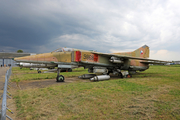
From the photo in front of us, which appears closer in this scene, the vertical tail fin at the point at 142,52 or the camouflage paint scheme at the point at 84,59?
the camouflage paint scheme at the point at 84,59

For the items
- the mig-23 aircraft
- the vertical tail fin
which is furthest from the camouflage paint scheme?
the vertical tail fin

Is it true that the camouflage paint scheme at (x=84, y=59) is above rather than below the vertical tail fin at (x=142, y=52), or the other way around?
below

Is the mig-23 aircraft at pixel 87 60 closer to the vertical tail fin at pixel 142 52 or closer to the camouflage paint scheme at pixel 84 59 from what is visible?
the camouflage paint scheme at pixel 84 59

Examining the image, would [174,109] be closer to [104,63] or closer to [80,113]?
[80,113]

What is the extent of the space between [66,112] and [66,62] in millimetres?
6281

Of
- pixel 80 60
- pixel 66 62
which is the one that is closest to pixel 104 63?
pixel 80 60

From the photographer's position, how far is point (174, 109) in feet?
11.2

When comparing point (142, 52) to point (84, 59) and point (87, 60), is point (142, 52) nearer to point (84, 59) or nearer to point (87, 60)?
point (87, 60)

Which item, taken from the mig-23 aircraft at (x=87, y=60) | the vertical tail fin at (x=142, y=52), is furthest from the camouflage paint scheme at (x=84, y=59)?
the vertical tail fin at (x=142, y=52)

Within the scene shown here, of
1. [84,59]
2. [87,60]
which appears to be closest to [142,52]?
[87,60]

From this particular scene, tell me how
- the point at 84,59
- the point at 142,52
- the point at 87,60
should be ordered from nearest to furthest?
1. the point at 84,59
2. the point at 87,60
3. the point at 142,52

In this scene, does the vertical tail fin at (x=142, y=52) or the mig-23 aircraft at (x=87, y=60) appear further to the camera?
the vertical tail fin at (x=142, y=52)

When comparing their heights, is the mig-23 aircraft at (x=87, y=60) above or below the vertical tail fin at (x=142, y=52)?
below

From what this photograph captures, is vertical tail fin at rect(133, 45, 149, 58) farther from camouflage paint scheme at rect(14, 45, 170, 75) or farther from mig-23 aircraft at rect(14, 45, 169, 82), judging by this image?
camouflage paint scheme at rect(14, 45, 170, 75)
